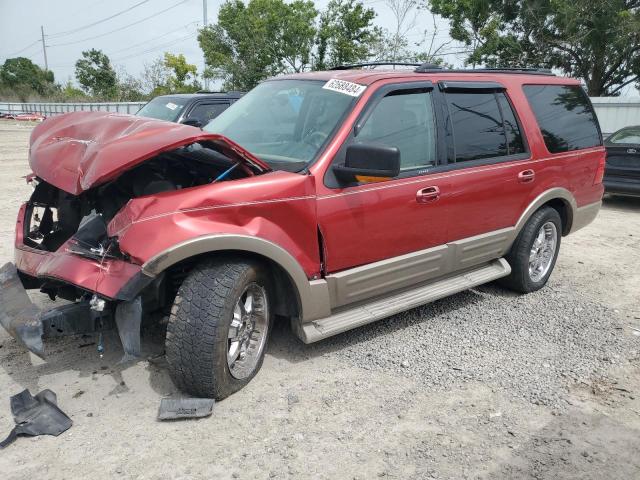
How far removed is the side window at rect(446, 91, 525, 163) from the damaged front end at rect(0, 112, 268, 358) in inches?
70.6

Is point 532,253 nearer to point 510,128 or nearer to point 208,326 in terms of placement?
point 510,128

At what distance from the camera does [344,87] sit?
3.83m

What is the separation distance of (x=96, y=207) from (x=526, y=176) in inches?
138

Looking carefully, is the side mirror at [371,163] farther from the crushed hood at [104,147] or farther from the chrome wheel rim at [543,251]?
the chrome wheel rim at [543,251]

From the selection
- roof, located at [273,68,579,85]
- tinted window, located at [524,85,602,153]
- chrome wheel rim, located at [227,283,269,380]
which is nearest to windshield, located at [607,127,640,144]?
tinted window, located at [524,85,602,153]

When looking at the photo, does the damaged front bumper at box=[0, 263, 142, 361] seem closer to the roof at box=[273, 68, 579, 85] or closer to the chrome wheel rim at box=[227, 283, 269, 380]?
the chrome wheel rim at box=[227, 283, 269, 380]

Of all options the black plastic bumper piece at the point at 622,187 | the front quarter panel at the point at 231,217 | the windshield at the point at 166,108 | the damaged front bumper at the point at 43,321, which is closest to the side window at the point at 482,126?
the front quarter panel at the point at 231,217

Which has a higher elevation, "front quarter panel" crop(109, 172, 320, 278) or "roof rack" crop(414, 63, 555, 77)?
"roof rack" crop(414, 63, 555, 77)

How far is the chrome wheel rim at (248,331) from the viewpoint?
3.30 m

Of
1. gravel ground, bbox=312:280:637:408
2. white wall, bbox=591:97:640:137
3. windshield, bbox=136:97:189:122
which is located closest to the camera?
gravel ground, bbox=312:280:637:408

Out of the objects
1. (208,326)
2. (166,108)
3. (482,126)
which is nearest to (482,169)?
(482,126)

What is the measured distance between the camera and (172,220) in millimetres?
2898

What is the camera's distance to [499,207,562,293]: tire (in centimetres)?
504

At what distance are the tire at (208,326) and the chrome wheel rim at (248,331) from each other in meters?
0.02
